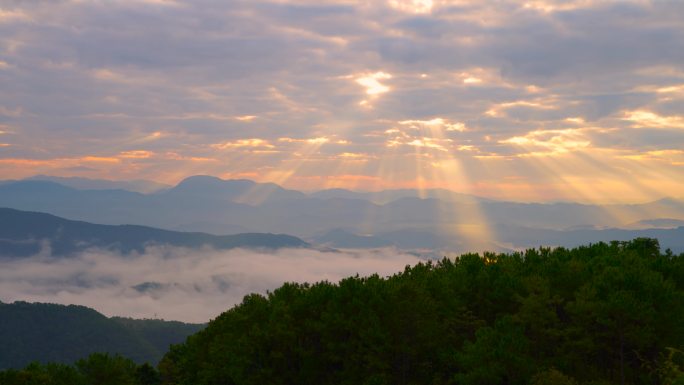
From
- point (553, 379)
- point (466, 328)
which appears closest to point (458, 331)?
point (466, 328)

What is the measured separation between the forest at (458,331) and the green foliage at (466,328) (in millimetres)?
112

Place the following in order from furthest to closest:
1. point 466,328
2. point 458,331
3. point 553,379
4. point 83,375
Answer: point 458,331, point 466,328, point 83,375, point 553,379

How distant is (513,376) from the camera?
37.2 metres

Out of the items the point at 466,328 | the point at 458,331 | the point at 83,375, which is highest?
the point at 466,328

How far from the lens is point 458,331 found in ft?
174

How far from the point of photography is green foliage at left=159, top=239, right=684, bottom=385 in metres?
40.4

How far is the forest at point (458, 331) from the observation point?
132 ft

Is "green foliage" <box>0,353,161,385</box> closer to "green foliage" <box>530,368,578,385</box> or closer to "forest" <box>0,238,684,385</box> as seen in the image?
"forest" <box>0,238,684,385</box>

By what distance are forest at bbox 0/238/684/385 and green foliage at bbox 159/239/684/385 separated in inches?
4.4

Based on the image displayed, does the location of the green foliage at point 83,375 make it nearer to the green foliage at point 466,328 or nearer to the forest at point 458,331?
the forest at point 458,331

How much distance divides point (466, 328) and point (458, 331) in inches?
73.7

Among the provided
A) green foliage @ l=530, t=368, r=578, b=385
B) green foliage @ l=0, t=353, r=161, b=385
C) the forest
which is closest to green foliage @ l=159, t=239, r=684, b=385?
the forest

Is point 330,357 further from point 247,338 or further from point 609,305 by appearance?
point 609,305

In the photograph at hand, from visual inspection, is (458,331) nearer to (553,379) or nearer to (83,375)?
(553,379)
